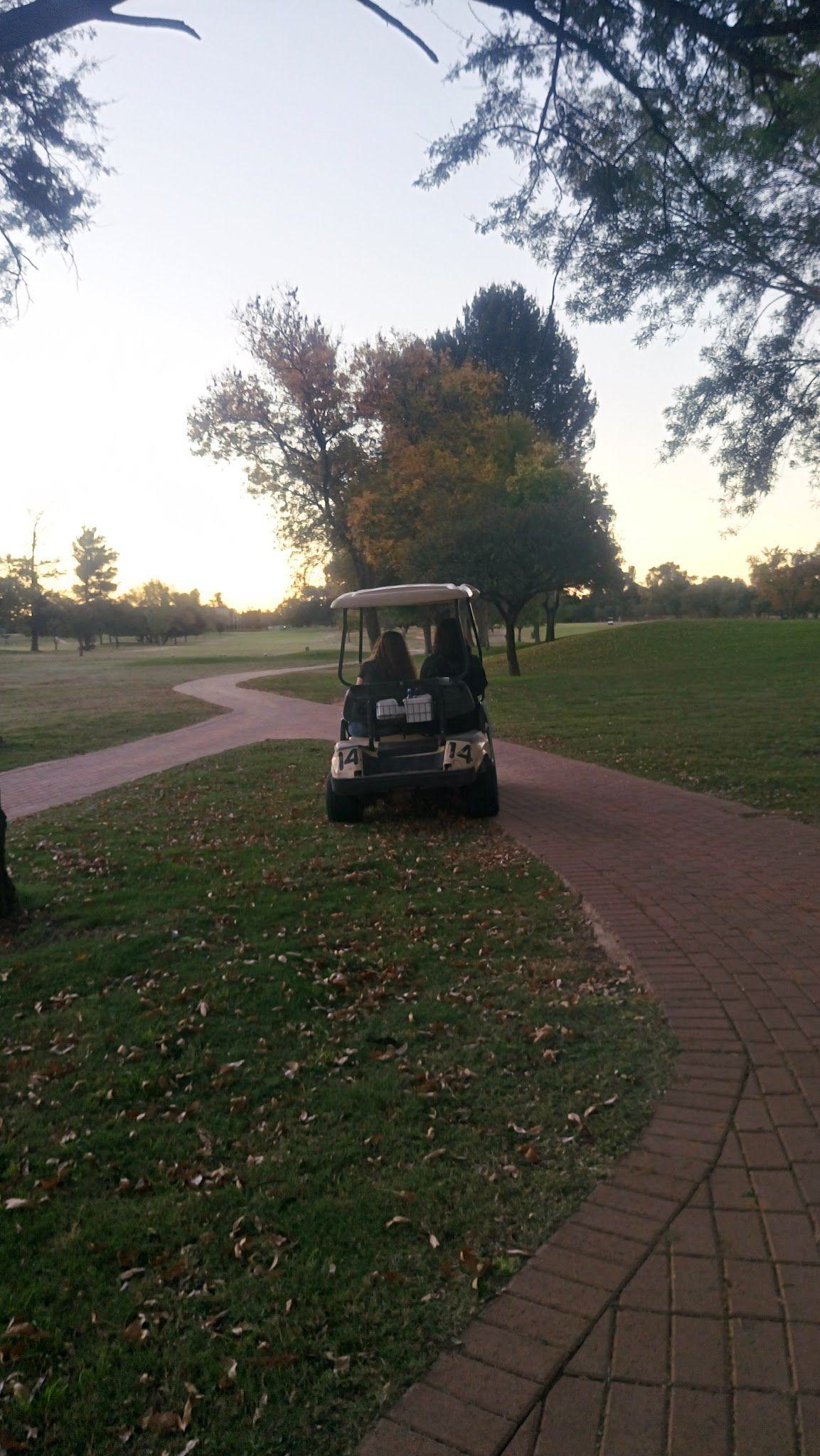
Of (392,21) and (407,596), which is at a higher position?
(392,21)

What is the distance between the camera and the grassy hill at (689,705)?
12.7 metres

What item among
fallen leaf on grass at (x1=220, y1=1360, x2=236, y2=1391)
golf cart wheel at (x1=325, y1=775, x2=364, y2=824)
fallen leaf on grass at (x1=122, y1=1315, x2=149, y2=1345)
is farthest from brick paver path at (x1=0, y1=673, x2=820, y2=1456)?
golf cart wheel at (x1=325, y1=775, x2=364, y2=824)

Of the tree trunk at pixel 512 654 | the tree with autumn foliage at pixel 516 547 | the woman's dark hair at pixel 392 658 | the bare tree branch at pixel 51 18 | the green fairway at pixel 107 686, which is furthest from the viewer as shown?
the tree trunk at pixel 512 654

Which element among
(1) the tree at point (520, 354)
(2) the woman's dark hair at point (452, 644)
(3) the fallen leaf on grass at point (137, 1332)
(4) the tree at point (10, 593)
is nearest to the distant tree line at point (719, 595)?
(1) the tree at point (520, 354)

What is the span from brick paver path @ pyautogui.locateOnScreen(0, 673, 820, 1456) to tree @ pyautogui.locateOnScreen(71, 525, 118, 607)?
280 ft

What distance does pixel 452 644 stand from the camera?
34.9 feet

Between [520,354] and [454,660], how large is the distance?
1906 inches

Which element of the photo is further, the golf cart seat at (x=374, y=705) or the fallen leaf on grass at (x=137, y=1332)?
the golf cart seat at (x=374, y=705)

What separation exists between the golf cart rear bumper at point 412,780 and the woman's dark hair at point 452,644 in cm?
138

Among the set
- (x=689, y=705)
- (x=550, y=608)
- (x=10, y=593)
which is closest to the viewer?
(x=689, y=705)

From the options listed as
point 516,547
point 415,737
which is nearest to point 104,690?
point 516,547

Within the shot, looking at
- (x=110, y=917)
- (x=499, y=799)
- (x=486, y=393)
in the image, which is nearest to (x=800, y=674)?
(x=486, y=393)

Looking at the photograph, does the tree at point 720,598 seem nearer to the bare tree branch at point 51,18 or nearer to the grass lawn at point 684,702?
the grass lawn at point 684,702

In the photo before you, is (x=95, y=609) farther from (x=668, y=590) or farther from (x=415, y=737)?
(x=415, y=737)
